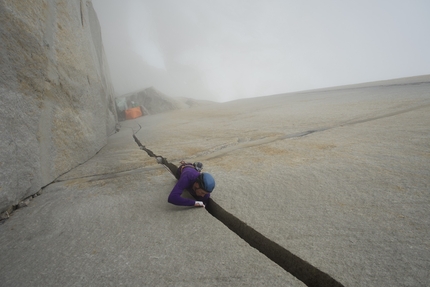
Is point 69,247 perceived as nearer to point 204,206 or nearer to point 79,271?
point 79,271

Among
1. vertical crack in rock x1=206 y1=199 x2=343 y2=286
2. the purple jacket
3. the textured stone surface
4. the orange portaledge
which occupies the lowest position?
vertical crack in rock x1=206 y1=199 x2=343 y2=286

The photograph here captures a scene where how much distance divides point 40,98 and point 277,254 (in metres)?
2.64

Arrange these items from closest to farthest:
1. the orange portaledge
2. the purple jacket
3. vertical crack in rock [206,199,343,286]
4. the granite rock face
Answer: vertical crack in rock [206,199,343,286] → the purple jacket → the granite rock face → the orange portaledge

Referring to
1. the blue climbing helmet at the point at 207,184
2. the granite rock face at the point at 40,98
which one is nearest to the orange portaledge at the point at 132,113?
the granite rock face at the point at 40,98

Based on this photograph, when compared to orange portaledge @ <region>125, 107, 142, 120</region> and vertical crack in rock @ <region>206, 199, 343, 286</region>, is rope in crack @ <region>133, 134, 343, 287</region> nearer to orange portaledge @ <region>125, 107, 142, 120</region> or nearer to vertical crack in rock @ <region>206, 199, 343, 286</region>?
vertical crack in rock @ <region>206, 199, 343, 286</region>

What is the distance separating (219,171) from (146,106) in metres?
11.5

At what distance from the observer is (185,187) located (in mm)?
1807

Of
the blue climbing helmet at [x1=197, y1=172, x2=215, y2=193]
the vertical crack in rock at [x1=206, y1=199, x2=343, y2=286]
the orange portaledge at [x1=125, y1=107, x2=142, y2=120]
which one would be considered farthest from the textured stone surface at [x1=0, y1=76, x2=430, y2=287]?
the orange portaledge at [x1=125, y1=107, x2=142, y2=120]

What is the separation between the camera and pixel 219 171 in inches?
93.4

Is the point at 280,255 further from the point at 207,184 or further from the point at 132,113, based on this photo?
the point at 132,113

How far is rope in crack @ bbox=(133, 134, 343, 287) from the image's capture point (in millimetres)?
1074

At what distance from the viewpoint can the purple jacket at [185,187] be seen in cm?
169

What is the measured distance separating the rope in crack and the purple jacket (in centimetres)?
14

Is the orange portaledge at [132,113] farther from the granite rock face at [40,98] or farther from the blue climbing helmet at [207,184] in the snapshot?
the blue climbing helmet at [207,184]
